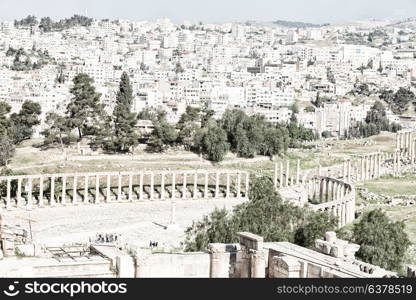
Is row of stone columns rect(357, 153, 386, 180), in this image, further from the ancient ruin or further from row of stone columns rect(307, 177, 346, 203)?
row of stone columns rect(307, 177, 346, 203)

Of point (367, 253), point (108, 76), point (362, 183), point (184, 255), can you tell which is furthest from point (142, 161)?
point (108, 76)

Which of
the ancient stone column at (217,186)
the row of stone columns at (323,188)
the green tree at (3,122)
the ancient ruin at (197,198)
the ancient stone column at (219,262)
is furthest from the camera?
the green tree at (3,122)

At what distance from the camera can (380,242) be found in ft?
127

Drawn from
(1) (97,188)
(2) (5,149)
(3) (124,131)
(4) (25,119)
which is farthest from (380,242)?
(4) (25,119)

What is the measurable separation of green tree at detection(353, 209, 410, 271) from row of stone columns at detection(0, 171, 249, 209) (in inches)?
905

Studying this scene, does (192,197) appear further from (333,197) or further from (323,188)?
(323,188)

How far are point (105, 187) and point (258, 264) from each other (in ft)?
151

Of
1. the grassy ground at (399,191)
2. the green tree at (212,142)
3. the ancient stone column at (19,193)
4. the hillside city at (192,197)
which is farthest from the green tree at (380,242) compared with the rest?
the green tree at (212,142)

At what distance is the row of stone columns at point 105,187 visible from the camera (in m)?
61.2

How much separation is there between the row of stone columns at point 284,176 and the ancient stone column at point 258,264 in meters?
50.3

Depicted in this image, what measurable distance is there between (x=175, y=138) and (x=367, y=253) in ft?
143

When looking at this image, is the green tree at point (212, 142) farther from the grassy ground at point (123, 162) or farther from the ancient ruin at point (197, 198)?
the ancient ruin at point (197, 198)

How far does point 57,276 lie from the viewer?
20.0 m

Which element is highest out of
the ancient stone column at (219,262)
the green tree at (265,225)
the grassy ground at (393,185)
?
the ancient stone column at (219,262)
